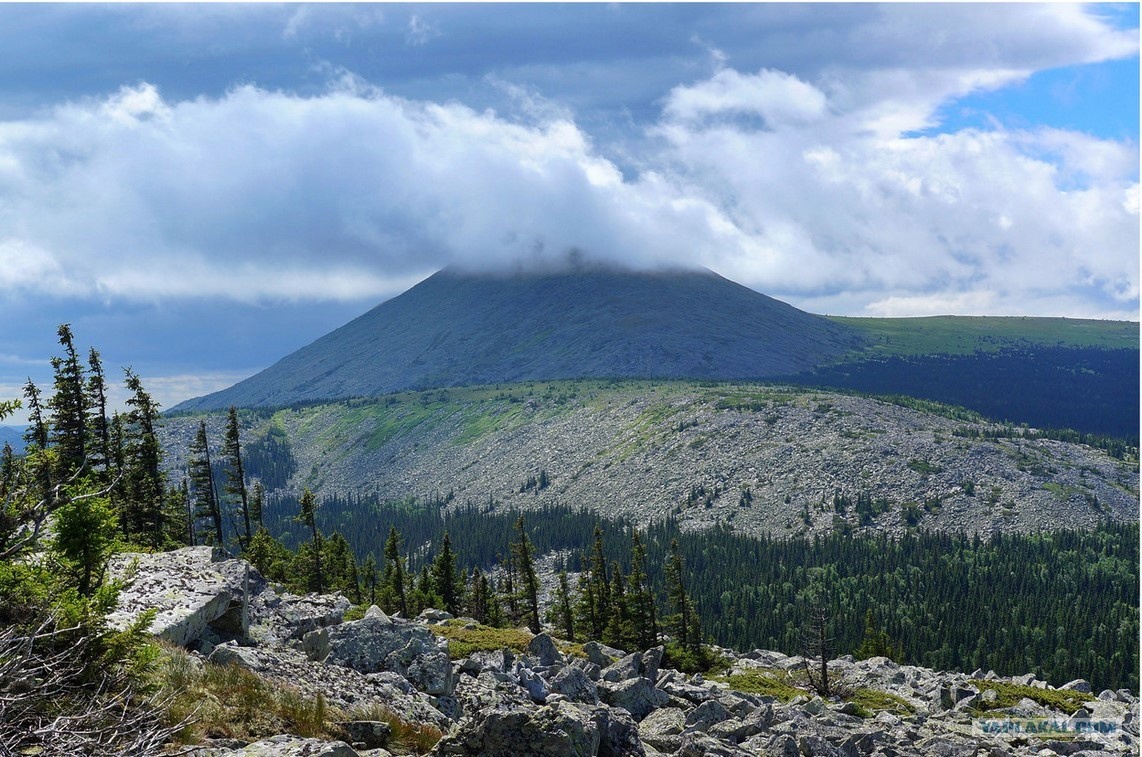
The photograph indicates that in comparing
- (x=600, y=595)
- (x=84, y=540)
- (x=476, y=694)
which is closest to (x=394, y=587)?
(x=600, y=595)

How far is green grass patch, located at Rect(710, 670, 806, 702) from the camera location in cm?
6253

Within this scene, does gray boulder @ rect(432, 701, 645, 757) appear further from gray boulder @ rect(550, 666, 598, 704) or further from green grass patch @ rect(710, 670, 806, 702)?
green grass patch @ rect(710, 670, 806, 702)

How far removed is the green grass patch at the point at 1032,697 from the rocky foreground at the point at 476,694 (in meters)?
11.0

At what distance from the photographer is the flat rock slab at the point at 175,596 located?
2724 cm

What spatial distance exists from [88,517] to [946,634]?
158m

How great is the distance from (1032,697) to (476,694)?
62.5 m

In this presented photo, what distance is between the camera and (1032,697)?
7088cm

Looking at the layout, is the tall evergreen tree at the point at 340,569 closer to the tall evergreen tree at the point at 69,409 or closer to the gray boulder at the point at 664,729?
the tall evergreen tree at the point at 69,409

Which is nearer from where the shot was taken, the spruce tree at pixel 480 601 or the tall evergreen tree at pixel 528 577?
the tall evergreen tree at pixel 528 577

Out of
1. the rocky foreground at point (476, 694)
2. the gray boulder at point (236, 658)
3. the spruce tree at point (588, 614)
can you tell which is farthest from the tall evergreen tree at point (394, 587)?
the gray boulder at point (236, 658)

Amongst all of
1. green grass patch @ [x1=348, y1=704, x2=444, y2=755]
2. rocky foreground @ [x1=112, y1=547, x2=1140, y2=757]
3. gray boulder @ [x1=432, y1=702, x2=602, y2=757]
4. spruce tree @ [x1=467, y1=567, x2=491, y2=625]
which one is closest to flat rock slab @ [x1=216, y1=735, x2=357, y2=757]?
rocky foreground @ [x1=112, y1=547, x2=1140, y2=757]

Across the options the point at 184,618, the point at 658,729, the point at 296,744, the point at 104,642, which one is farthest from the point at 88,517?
the point at 658,729

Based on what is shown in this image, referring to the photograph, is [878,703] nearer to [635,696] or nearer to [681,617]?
[681,617]

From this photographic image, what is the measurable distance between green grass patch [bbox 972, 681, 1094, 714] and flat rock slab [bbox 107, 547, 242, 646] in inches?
2087
